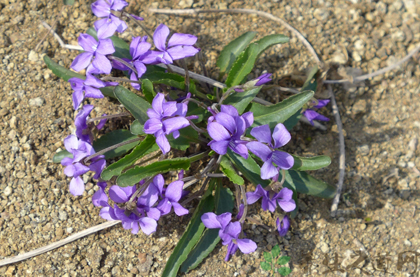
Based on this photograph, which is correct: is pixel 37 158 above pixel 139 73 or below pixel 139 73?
below

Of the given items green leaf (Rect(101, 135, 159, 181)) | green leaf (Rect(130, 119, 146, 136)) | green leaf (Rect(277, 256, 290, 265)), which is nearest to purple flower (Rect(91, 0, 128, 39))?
green leaf (Rect(130, 119, 146, 136))

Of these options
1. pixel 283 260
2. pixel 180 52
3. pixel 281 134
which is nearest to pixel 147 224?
pixel 281 134

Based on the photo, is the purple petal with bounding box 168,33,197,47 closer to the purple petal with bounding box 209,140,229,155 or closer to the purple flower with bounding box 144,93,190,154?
the purple flower with bounding box 144,93,190,154

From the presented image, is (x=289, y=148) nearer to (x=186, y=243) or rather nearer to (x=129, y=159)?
(x=186, y=243)

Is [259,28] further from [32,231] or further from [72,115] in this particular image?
[32,231]

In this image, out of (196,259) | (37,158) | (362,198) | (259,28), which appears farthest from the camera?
(259,28)

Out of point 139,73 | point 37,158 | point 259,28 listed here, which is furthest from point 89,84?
point 259,28

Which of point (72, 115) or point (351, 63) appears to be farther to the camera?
point (351, 63)

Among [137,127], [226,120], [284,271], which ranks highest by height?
[226,120]
